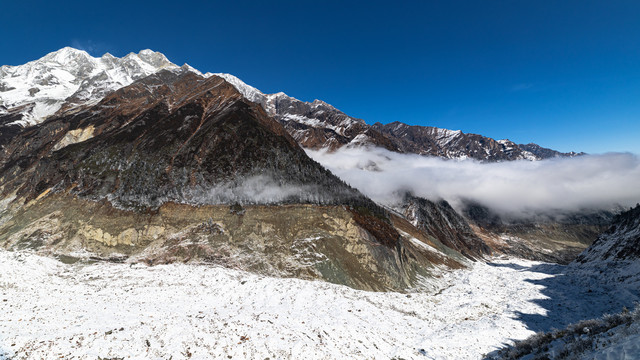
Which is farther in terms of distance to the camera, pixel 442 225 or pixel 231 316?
pixel 442 225

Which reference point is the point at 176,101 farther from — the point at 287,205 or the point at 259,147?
the point at 287,205

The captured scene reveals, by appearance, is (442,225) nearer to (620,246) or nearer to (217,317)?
(620,246)

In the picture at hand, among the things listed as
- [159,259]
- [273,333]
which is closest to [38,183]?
[159,259]

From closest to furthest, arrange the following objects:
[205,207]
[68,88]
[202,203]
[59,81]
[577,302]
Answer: [577,302] → [205,207] → [202,203] → [68,88] → [59,81]

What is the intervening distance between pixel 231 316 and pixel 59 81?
731 ft

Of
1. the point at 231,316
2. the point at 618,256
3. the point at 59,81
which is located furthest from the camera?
the point at 59,81

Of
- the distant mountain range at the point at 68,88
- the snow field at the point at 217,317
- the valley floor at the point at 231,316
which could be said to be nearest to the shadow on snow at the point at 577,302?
the valley floor at the point at 231,316

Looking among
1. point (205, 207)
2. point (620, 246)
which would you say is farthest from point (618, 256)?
point (205, 207)

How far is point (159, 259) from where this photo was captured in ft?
112

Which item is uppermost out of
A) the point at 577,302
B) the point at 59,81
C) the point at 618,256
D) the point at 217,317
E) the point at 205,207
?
the point at 59,81

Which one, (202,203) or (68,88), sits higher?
(68,88)

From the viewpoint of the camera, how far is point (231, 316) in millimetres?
19188

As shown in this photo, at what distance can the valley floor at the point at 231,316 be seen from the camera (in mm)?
14180

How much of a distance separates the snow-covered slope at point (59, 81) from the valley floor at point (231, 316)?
432ft
